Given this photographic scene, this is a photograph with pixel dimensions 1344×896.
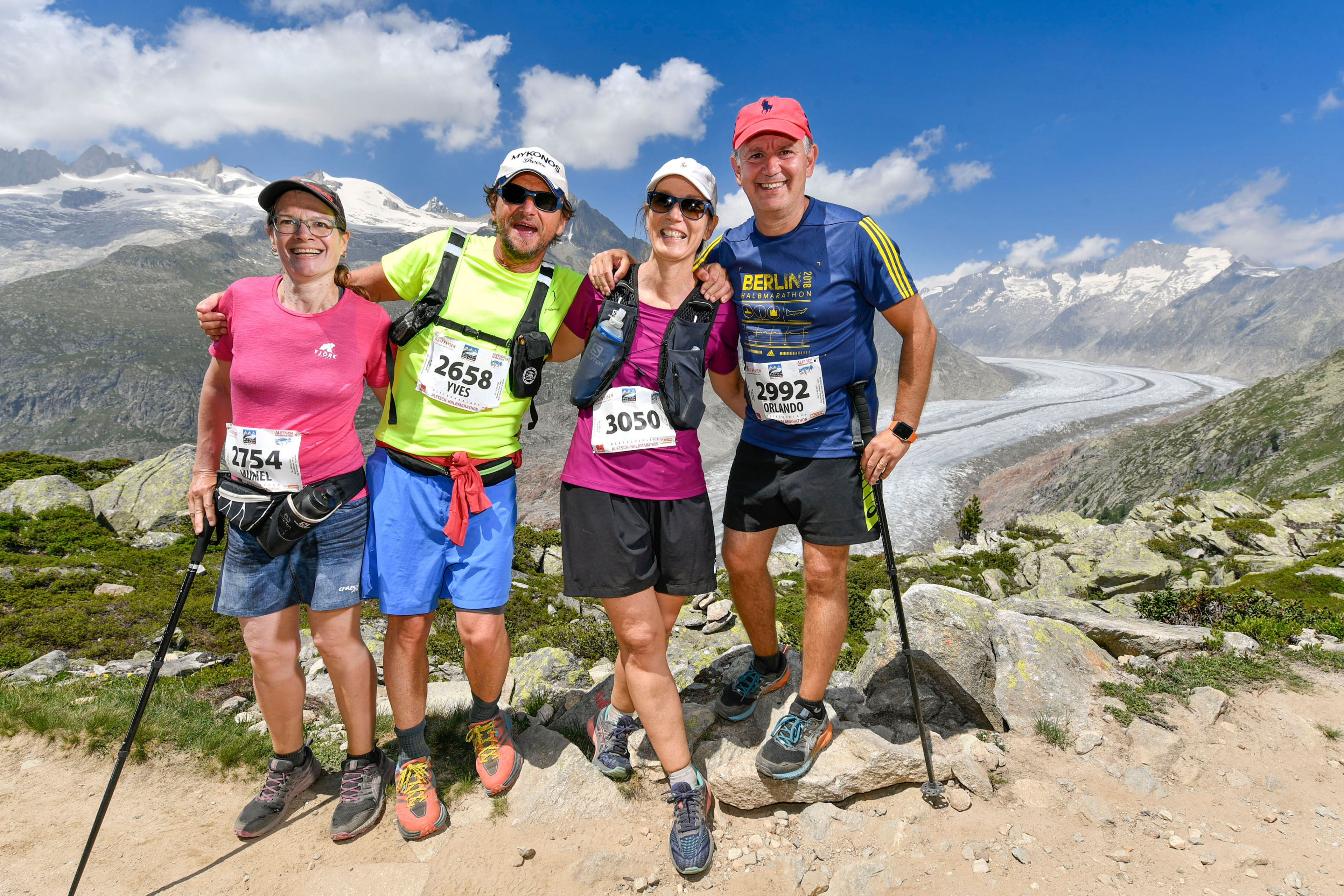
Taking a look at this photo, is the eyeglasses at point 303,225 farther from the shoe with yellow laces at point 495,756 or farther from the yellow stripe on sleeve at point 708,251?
the shoe with yellow laces at point 495,756

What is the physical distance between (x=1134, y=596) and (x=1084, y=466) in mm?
57295

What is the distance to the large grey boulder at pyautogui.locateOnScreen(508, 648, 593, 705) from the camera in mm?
6727

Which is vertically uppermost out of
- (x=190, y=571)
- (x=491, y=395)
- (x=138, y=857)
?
(x=491, y=395)

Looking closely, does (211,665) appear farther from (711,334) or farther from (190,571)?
(711,334)

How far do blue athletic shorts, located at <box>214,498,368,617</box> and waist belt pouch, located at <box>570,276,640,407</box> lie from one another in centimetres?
162

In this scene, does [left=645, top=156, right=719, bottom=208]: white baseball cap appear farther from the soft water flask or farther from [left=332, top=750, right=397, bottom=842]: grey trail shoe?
[left=332, top=750, right=397, bottom=842]: grey trail shoe

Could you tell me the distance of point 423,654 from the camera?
4.08 meters

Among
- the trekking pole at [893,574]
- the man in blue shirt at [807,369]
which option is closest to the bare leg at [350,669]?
the man in blue shirt at [807,369]

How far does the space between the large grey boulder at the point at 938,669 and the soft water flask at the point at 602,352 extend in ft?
11.7

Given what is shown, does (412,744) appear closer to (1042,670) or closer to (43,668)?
(1042,670)

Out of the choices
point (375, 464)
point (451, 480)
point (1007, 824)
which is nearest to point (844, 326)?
point (451, 480)

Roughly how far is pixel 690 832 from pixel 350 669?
2403mm

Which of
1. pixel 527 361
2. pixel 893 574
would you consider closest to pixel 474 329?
pixel 527 361

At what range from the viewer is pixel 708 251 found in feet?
13.1
